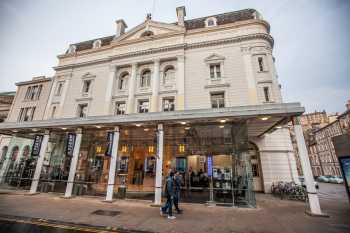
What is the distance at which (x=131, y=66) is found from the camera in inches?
786

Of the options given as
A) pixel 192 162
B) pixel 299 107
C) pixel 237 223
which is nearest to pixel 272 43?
pixel 299 107

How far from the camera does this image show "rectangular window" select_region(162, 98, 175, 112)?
17500 mm

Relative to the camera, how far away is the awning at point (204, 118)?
900cm

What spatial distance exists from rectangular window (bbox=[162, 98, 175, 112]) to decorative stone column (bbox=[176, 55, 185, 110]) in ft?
2.83

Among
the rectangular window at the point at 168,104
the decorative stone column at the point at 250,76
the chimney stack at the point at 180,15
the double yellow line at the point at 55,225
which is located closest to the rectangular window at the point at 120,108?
the rectangular window at the point at 168,104

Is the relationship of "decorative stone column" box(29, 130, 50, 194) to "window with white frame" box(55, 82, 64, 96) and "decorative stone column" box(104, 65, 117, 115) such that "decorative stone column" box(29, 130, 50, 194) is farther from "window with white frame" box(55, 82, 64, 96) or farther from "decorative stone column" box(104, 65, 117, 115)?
"window with white frame" box(55, 82, 64, 96)

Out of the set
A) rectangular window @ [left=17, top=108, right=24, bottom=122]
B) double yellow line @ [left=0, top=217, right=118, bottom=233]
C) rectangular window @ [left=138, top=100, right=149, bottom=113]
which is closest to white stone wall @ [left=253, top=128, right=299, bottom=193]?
rectangular window @ [left=138, top=100, right=149, bottom=113]

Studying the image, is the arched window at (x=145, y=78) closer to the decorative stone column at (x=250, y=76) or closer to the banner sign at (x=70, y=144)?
the banner sign at (x=70, y=144)

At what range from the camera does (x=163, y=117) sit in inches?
406

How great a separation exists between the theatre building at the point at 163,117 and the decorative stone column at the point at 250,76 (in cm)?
10

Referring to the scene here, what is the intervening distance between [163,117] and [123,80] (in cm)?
1236

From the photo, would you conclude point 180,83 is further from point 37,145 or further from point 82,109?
point 37,145

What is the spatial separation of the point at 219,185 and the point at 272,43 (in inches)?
637

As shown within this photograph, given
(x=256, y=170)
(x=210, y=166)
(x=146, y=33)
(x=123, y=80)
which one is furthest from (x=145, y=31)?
(x=256, y=170)
